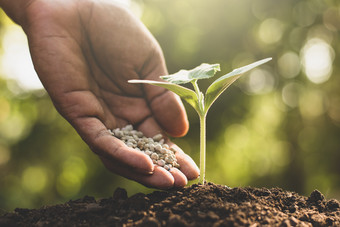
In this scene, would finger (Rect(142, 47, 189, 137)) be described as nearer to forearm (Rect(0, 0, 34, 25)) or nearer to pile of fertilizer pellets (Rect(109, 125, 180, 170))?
pile of fertilizer pellets (Rect(109, 125, 180, 170))

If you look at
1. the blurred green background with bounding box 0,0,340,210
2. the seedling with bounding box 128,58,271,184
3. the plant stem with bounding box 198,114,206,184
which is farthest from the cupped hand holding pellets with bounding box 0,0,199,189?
the blurred green background with bounding box 0,0,340,210

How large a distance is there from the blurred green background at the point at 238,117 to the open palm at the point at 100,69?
14.2 ft

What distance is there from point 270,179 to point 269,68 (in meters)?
2.83

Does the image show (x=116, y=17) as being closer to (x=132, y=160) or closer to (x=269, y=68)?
(x=132, y=160)

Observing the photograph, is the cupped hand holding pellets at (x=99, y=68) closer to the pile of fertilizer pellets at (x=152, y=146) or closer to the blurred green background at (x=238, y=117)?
Result: the pile of fertilizer pellets at (x=152, y=146)

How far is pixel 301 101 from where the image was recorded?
328 inches

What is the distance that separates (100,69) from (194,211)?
172cm

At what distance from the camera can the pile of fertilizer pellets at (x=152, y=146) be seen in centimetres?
214

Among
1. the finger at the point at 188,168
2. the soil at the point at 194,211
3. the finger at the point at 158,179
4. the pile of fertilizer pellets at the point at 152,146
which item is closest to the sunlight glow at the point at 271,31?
the pile of fertilizer pellets at the point at 152,146

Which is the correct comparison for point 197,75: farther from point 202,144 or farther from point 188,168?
point 188,168

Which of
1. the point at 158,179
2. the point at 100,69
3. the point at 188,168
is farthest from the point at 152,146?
the point at 100,69

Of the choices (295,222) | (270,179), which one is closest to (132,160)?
(295,222)

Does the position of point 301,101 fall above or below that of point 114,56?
above

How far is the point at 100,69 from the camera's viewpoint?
286cm
